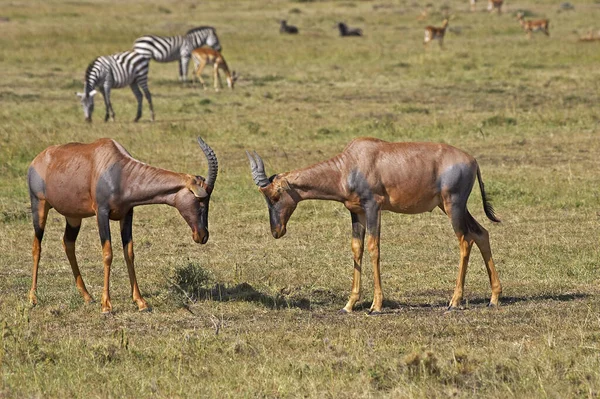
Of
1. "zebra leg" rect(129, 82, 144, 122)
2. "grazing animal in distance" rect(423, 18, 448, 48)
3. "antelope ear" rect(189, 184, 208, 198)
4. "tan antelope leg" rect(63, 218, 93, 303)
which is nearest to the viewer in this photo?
"antelope ear" rect(189, 184, 208, 198)

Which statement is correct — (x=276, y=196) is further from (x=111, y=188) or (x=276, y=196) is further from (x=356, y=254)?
(x=111, y=188)

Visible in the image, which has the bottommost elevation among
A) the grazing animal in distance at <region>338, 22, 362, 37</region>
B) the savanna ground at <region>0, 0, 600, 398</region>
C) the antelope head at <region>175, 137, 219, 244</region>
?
the savanna ground at <region>0, 0, 600, 398</region>

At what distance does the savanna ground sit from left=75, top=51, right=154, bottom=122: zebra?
0.58 metres

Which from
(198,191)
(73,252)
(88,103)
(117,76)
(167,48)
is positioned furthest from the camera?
(167,48)

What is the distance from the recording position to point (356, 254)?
31.2ft

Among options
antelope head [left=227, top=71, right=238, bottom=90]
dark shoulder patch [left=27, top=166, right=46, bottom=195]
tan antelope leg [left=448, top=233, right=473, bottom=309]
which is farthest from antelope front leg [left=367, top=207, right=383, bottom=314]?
antelope head [left=227, top=71, right=238, bottom=90]

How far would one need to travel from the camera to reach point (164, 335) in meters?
8.56

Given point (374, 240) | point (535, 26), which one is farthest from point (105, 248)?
point (535, 26)

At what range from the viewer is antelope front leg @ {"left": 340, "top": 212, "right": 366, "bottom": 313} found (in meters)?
9.45

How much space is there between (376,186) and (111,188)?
2.25 m

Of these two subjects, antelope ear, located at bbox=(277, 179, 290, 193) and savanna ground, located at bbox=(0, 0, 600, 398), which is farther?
antelope ear, located at bbox=(277, 179, 290, 193)

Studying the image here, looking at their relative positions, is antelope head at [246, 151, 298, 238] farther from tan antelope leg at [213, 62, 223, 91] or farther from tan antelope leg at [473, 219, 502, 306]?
tan antelope leg at [213, 62, 223, 91]

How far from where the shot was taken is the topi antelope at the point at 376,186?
9.42 metres

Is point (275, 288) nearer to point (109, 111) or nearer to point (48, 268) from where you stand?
point (48, 268)
